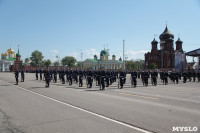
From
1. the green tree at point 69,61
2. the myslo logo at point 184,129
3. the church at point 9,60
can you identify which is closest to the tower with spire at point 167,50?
the green tree at point 69,61

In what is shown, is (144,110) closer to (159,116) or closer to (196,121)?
(159,116)

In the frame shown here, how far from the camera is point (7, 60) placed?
122562mm

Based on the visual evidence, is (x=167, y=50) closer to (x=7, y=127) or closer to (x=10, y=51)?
(x=7, y=127)

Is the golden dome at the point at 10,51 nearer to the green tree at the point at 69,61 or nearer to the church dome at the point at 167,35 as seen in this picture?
the green tree at the point at 69,61

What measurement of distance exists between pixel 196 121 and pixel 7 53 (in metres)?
141

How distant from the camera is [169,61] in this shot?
89188 millimetres

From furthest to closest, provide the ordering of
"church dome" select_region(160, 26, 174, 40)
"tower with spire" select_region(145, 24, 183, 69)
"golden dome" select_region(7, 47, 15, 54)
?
1. "golden dome" select_region(7, 47, 15, 54)
2. "church dome" select_region(160, 26, 174, 40)
3. "tower with spire" select_region(145, 24, 183, 69)

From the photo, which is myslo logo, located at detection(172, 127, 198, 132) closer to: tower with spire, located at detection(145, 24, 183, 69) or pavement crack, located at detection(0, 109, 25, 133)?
pavement crack, located at detection(0, 109, 25, 133)

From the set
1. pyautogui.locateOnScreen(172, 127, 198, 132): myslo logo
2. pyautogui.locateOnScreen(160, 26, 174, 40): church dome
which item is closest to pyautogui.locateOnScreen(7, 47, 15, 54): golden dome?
pyautogui.locateOnScreen(160, 26, 174, 40): church dome

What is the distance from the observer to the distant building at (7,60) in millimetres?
119375

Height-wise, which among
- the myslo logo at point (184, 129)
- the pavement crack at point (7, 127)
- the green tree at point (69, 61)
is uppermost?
the green tree at point (69, 61)

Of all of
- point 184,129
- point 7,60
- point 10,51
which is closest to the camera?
→ point 184,129

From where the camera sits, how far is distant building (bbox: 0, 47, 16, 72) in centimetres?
11938

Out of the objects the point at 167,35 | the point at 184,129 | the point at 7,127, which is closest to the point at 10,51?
the point at 167,35
